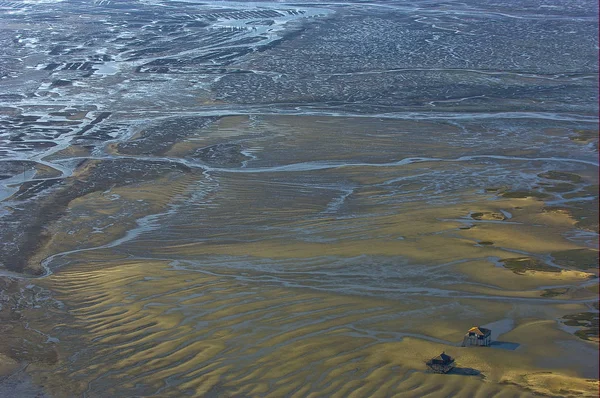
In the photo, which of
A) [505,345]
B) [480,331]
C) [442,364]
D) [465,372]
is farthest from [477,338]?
[442,364]

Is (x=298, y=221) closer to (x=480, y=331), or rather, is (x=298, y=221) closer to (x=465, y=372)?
(x=480, y=331)

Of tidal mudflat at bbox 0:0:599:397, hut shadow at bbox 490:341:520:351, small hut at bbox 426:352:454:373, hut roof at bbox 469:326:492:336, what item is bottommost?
tidal mudflat at bbox 0:0:599:397

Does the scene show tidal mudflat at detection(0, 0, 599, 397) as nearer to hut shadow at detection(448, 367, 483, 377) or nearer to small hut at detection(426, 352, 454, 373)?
hut shadow at detection(448, 367, 483, 377)

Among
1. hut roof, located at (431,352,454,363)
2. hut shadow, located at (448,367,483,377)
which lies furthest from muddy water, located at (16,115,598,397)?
hut roof, located at (431,352,454,363)

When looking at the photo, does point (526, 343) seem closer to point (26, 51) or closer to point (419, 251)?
point (419, 251)

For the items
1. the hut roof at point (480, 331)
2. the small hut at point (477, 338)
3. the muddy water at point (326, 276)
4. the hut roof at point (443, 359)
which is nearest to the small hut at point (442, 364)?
the hut roof at point (443, 359)

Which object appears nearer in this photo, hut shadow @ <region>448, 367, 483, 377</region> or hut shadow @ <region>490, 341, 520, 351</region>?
hut shadow @ <region>448, 367, 483, 377</region>
